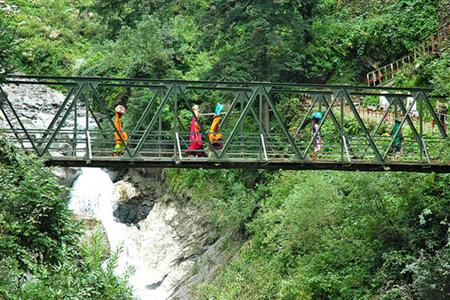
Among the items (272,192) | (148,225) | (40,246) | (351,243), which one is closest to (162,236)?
(148,225)

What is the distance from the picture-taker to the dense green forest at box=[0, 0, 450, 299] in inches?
633

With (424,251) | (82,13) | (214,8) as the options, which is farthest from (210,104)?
(82,13)

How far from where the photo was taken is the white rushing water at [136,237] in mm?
29369

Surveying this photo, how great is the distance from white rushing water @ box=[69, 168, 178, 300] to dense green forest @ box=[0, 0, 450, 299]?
1689 mm

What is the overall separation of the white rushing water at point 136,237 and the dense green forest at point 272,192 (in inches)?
66.5

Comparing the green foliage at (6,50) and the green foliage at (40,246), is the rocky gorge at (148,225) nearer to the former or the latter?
the green foliage at (40,246)

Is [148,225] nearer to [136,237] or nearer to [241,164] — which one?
[136,237]

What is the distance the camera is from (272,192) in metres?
28.0

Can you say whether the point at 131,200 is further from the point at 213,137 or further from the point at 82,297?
the point at 82,297

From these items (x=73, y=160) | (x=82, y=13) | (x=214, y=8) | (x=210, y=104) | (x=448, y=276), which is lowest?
(x=448, y=276)

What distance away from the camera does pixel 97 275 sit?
50.4ft

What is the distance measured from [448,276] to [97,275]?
27.7 feet

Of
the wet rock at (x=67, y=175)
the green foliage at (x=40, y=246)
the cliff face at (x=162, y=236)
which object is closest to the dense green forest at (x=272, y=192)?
the green foliage at (x=40, y=246)

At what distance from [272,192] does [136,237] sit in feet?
19.5
